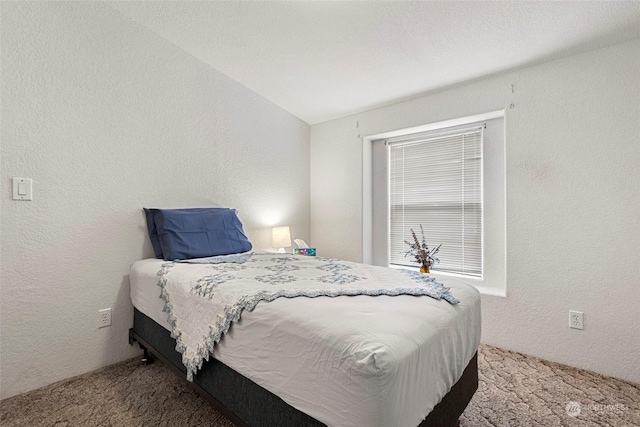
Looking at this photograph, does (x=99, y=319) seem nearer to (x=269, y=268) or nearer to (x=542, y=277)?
(x=269, y=268)

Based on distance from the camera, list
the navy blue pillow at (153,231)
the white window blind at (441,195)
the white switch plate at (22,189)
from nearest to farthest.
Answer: the white switch plate at (22,189) < the navy blue pillow at (153,231) < the white window blind at (441,195)

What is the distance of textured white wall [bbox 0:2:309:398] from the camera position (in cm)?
187

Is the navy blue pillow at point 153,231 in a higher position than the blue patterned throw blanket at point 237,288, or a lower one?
higher

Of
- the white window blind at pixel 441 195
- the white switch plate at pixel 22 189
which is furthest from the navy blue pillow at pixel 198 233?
the white window blind at pixel 441 195

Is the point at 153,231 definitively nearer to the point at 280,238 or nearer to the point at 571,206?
the point at 280,238

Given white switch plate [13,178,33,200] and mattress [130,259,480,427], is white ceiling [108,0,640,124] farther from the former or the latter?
mattress [130,259,480,427]

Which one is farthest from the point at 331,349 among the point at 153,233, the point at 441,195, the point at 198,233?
the point at 441,195

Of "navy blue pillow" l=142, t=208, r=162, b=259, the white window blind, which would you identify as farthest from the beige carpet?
the white window blind

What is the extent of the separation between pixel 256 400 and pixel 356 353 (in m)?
0.58

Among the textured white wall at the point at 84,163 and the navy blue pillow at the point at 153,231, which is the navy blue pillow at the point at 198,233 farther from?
the textured white wall at the point at 84,163

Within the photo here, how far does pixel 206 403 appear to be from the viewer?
5.71 ft

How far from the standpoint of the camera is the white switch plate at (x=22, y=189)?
6.08ft

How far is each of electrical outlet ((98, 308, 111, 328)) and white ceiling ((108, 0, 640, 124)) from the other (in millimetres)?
2195

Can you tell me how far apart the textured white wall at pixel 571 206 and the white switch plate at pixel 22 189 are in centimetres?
319
